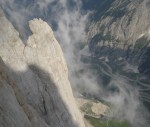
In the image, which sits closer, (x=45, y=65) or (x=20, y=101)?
(x=20, y=101)

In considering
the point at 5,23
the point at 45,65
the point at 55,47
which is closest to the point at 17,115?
the point at 5,23

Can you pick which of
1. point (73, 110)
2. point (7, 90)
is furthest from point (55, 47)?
point (7, 90)

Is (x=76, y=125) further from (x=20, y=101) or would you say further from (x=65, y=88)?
(x=20, y=101)

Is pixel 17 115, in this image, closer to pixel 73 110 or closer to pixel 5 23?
pixel 5 23

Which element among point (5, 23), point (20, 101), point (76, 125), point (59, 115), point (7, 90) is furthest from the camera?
point (76, 125)

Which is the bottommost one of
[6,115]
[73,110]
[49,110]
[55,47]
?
[6,115]

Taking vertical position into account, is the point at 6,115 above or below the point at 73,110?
below

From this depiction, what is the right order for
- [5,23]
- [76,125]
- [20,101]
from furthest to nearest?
1. [76,125]
2. [5,23]
3. [20,101]
